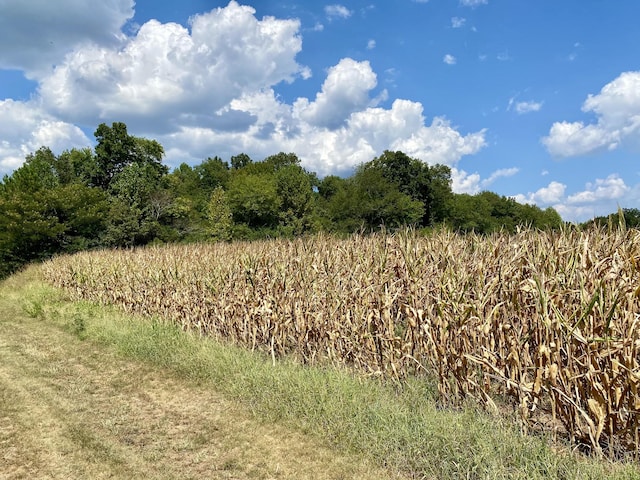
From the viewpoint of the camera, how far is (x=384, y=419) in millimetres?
3861

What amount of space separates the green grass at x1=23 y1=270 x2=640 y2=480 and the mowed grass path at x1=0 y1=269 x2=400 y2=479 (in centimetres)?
18

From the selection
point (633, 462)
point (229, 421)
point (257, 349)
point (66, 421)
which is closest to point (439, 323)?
point (633, 462)

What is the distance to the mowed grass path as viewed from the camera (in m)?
3.70

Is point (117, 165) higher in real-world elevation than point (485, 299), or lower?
higher

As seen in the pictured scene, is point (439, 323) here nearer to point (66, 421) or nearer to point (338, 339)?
point (338, 339)

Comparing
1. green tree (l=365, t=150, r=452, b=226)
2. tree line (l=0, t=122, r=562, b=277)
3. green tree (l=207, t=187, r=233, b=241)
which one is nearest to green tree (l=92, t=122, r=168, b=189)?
tree line (l=0, t=122, r=562, b=277)

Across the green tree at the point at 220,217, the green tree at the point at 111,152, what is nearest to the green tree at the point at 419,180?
the green tree at the point at 220,217

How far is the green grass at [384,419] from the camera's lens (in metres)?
3.05

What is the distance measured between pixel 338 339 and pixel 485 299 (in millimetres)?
2160

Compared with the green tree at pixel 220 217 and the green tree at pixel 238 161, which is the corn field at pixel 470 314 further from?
the green tree at pixel 238 161

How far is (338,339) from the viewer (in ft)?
18.1

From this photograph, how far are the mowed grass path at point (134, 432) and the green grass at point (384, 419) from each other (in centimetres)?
18

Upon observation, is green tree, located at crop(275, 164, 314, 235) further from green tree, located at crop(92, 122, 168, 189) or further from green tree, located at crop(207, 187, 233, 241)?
green tree, located at crop(92, 122, 168, 189)

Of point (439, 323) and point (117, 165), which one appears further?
point (117, 165)
